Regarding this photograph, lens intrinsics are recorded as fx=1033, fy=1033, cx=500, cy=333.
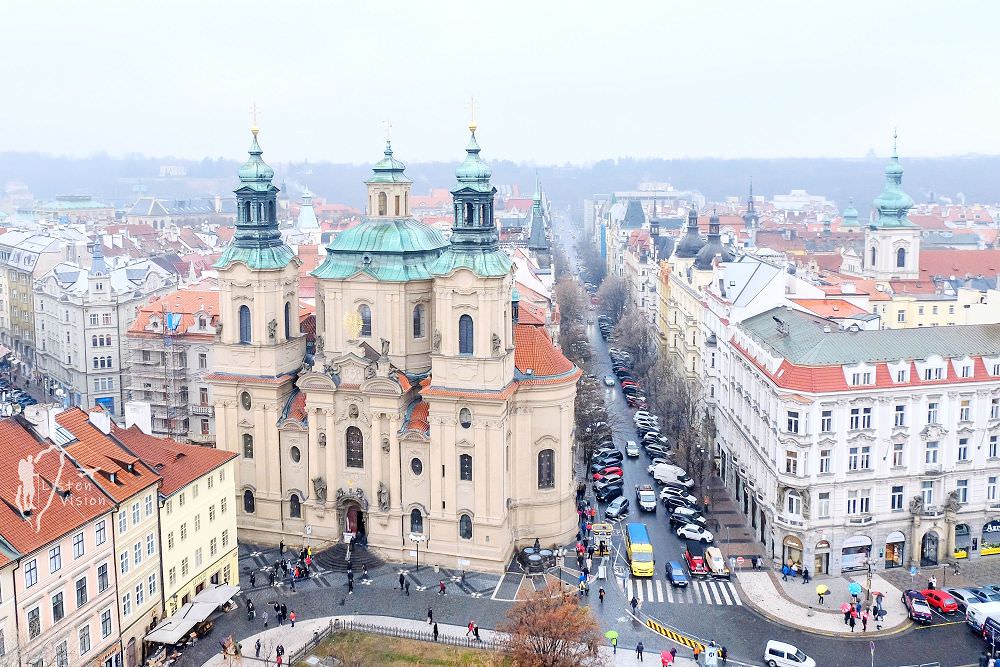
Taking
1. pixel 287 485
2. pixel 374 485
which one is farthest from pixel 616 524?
pixel 287 485

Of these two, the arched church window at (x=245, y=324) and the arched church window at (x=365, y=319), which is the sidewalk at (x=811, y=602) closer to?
the arched church window at (x=365, y=319)

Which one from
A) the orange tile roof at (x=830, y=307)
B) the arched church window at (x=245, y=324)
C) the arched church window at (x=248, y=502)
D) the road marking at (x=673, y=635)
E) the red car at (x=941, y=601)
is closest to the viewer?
the road marking at (x=673, y=635)

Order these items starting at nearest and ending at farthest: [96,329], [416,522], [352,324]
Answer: [416,522], [352,324], [96,329]

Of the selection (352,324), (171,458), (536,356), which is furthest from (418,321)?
(171,458)

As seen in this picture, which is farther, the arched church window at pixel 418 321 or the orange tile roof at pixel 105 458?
the arched church window at pixel 418 321

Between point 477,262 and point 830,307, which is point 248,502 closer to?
point 477,262

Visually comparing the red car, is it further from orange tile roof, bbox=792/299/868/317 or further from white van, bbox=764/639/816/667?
orange tile roof, bbox=792/299/868/317

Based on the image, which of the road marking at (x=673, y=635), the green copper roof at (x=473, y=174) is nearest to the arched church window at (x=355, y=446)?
the green copper roof at (x=473, y=174)
